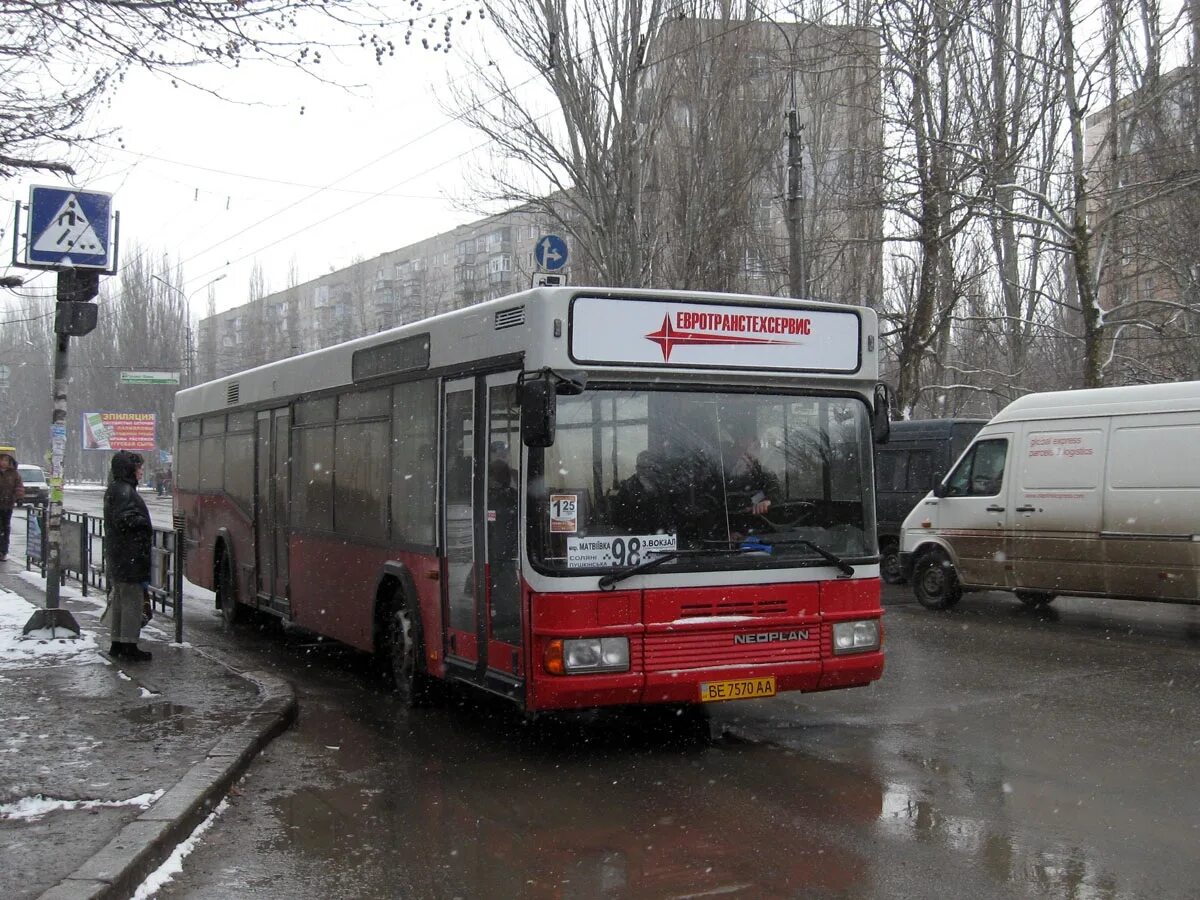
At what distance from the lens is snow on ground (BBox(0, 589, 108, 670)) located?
9586 mm

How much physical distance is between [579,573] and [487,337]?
64.9 inches

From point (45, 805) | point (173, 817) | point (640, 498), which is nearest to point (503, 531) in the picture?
point (640, 498)

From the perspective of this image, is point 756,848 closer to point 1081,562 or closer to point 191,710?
point 191,710

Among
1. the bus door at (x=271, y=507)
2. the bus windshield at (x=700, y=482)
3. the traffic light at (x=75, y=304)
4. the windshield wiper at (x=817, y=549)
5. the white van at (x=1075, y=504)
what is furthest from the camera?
the white van at (x=1075, y=504)

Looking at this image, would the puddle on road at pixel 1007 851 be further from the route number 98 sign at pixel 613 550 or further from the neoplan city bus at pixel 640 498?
the route number 98 sign at pixel 613 550

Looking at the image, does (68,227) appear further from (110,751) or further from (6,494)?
(6,494)

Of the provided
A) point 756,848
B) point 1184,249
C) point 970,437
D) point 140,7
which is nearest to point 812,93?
point 1184,249

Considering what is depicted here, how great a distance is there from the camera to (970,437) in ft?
56.5

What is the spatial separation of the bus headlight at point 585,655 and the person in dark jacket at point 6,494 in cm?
1709

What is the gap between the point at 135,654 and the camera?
32.8 ft

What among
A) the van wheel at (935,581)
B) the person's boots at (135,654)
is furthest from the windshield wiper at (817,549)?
the van wheel at (935,581)

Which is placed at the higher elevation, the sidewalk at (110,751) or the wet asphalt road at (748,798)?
the sidewalk at (110,751)

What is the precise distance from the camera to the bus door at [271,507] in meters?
11.1

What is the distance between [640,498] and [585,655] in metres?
0.92
